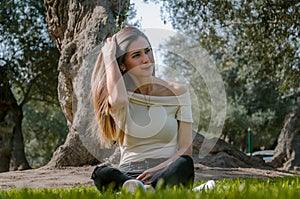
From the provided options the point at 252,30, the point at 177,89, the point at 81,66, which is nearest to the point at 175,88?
the point at 177,89

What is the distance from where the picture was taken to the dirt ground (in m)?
5.99

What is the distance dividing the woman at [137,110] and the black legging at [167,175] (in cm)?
2

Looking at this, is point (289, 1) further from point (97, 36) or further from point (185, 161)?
point (185, 161)

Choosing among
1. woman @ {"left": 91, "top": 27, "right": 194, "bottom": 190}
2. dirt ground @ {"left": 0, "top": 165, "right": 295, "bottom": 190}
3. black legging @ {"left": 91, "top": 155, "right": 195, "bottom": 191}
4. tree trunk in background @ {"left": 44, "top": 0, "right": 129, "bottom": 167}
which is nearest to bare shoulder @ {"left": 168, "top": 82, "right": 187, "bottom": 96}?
woman @ {"left": 91, "top": 27, "right": 194, "bottom": 190}

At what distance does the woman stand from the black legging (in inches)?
0.6

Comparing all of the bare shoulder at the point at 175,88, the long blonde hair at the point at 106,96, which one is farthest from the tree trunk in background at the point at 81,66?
the bare shoulder at the point at 175,88

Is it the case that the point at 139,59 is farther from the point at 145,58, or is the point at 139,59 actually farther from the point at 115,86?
the point at 115,86

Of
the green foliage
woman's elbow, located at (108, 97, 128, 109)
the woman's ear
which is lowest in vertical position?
woman's elbow, located at (108, 97, 128, 109)

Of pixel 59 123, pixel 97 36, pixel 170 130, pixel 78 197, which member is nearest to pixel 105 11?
pixel 97 36

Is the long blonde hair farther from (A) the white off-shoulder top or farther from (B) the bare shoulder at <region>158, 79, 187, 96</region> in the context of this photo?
(B) the bare shoulder at <region>158, 79, 187, 96</region>

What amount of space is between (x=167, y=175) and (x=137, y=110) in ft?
2.27

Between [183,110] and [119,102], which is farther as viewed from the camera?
[183,110]

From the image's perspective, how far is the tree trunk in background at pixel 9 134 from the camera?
50.7ft

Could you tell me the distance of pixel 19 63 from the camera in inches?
669
